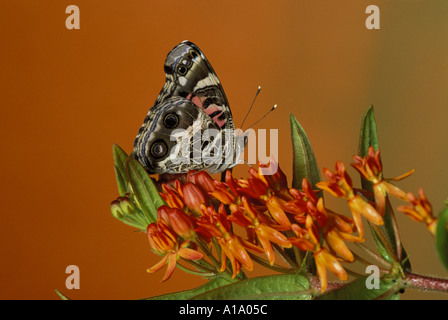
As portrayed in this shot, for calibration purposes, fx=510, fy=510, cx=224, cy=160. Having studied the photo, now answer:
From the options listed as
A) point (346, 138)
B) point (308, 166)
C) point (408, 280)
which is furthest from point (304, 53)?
point (408, 280)

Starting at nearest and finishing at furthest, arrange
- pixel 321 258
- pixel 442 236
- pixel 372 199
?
1. pixel 442 236
2. pixel 321 258
3. pixel 372 199

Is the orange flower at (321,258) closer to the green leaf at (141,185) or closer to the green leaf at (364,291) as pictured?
the green leaf at (364,291)

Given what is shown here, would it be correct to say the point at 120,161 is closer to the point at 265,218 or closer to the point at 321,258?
the point at 265,218

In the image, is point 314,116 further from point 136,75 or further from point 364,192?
point 364,192

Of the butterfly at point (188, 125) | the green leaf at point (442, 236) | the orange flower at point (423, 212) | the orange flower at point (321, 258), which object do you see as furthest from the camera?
the butterfly at point (188, 125)

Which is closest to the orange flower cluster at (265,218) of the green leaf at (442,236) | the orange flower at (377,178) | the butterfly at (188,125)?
the orange flower at (377,178)

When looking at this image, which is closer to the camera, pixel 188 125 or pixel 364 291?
pixel 364 291

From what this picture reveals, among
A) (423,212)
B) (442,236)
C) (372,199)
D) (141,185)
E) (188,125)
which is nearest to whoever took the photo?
(442,236)

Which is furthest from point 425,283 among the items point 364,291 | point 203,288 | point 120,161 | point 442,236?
point 120,161
